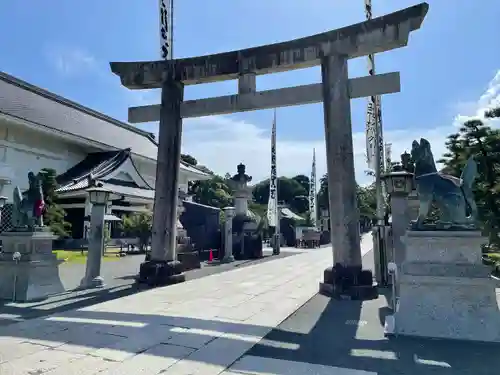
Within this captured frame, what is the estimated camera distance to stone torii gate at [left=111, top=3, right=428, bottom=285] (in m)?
7.11

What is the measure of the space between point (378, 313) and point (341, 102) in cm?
419

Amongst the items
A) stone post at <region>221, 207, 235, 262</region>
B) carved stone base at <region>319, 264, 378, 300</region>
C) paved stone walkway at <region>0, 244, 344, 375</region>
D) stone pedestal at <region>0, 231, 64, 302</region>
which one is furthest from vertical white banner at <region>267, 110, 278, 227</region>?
stone pedestal at <region>0, 231, 64, 302</region>

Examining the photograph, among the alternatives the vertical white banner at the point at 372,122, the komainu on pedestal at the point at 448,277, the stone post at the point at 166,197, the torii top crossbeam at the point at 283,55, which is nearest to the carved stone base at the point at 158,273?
the stone post at the point at 166,197

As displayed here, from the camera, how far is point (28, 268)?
23.7 ft

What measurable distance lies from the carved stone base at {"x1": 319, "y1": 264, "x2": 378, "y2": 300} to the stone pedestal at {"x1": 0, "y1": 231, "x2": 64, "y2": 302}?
5.96m

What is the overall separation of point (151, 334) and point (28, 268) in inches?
168

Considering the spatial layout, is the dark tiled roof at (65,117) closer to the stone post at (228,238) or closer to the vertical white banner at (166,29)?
the stone post at (228,238)

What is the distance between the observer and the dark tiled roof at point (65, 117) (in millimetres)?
21156

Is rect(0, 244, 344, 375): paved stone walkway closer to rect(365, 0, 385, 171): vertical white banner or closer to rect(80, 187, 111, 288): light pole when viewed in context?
rect(80, 187, 111, 288): light pole

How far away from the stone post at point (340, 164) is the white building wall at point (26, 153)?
61.6 ft

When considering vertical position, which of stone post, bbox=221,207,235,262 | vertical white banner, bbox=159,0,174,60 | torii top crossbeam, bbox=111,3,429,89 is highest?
vertical white banner, bbox=159,0,174,60

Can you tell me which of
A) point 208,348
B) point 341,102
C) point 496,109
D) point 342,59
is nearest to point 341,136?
point 341,102

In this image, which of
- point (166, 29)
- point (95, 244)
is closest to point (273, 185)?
point (166, 29)

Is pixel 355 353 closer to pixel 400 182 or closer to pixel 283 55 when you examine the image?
pixel 400 182
